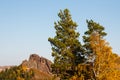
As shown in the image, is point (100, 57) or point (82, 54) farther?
point (82, 54)

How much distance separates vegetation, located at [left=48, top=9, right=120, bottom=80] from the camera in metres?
52.8

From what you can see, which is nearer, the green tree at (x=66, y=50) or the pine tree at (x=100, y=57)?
the pine tree at (x=100, y=57)

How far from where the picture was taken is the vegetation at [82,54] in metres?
52.8

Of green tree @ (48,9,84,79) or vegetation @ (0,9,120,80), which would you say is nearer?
vegetation @ (0,9,120,80)

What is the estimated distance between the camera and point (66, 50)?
193ft

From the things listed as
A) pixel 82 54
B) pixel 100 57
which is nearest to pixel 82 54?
pixel 82 54

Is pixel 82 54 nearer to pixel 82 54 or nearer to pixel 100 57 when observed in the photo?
pixel 82 54

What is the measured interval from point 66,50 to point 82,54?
10.6 ft

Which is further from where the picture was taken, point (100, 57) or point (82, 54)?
point (82, 54)

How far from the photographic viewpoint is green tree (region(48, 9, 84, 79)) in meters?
58.2

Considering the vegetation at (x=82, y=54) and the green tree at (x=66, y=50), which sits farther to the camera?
the green tree at (x=66, y=50)

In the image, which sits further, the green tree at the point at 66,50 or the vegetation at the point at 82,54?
the green tree at the point at 66,50

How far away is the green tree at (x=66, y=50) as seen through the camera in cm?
5816

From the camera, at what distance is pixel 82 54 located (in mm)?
57219
